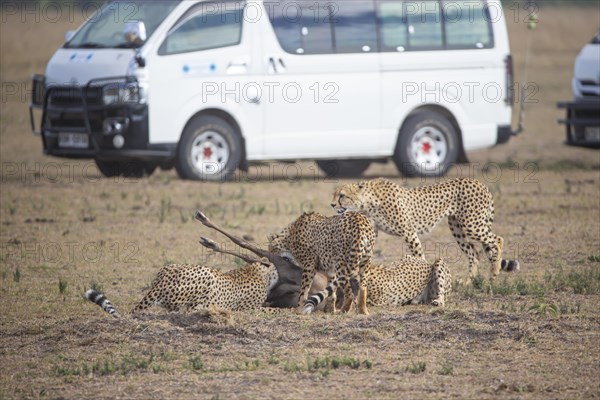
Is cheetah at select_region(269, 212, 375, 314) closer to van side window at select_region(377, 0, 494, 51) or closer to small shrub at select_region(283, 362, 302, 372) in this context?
small shrub at select_region(283, 362, 302, 372)

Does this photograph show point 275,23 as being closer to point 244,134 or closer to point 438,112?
point 244,134

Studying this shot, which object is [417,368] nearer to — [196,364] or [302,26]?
[196,364]

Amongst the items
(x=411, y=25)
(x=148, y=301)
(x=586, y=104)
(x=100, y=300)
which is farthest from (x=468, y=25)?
(x=100, y=300)

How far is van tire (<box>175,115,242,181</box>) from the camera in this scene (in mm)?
16703

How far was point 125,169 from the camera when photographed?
18.2 metres

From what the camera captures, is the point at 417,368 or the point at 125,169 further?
the point at 125,169

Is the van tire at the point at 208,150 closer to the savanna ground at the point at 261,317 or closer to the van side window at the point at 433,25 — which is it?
the savanna ground at the point at 261,317

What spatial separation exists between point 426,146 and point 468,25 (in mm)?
1814

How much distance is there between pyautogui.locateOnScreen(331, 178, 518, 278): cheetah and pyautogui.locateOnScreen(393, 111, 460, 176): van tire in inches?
250

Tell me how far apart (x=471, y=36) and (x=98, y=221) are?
6.32m

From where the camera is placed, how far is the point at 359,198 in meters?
10.8

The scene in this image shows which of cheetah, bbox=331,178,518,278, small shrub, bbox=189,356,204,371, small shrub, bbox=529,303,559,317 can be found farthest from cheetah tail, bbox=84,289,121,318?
small shrub, bbox=529,303,559,317

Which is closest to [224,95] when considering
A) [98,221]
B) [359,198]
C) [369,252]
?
[98,221]

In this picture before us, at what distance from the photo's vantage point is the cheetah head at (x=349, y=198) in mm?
10609
